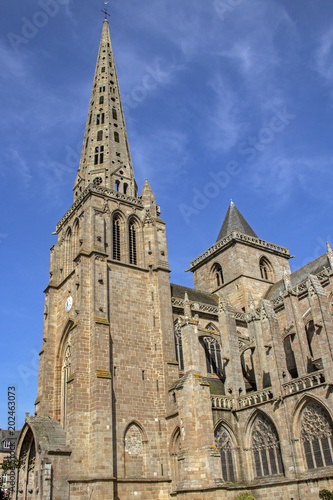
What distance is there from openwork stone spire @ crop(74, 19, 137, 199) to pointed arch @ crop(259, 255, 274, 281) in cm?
1213

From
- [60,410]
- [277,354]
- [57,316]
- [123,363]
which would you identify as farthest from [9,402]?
[277,354]

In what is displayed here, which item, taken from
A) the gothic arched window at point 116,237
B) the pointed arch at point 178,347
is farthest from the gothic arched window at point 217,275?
the gothic arched window at point 116,237

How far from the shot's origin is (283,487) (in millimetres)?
20562

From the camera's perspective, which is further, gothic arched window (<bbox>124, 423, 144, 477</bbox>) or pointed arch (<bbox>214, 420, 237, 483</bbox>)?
gothic arched window (<bbox>124, 423, 144, 477</bbox>)

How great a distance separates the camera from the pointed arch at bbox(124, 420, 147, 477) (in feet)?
76.2

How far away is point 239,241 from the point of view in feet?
122

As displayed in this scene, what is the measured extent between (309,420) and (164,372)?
27.3 feet

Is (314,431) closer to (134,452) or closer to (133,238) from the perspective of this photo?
(134,452)

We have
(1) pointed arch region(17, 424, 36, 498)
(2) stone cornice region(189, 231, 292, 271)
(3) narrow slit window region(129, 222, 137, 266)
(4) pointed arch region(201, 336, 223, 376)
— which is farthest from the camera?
(2) stone cornice region(189, 231, 292, 271)

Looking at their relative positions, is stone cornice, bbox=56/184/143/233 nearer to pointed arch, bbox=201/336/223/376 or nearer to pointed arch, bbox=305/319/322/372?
pointed arch, bbox=201/336/223/376

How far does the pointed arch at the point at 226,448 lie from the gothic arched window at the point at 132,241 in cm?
1112

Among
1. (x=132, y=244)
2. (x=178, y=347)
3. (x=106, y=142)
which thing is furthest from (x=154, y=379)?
(x=106, y=142)

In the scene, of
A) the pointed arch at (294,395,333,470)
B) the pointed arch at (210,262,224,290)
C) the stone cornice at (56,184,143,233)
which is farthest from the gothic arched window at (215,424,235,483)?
the pointed arch at (210,262,224,290)

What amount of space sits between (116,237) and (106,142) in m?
8.65
